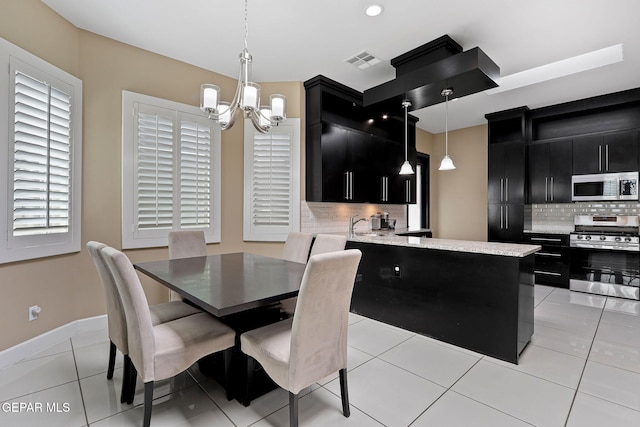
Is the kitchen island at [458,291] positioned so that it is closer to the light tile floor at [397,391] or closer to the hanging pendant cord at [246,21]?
the light tile floor at [397,391]

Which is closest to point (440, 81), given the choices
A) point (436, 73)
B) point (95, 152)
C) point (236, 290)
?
point (436, 73)

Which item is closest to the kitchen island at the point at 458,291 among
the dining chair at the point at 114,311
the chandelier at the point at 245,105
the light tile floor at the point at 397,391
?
the light tile floor at the point at 397,391

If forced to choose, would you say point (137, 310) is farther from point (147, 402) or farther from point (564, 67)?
point (564, 67)

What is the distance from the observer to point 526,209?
5.21 meters

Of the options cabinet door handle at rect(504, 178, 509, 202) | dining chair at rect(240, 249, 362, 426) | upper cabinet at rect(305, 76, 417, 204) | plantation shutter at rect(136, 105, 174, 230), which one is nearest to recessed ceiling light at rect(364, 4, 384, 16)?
upper cabinet at rect(305, 76, 417, 204)

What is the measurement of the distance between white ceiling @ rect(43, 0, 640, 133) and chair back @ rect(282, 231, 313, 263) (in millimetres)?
2064

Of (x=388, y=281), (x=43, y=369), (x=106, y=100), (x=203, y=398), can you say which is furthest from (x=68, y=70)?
(x=388, y=281)

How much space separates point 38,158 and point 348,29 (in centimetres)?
301

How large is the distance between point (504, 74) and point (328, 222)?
10.1 feet

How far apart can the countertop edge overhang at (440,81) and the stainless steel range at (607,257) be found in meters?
3.12

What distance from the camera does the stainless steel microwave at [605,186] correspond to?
4363 millimetres

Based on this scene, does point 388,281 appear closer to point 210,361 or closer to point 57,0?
point 210,361

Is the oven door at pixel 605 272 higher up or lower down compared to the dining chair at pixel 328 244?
lower down

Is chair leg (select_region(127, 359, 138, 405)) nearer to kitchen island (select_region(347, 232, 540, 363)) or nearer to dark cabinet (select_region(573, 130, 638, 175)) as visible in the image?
kitchen island (select_region(347, 232, 540, 363))
